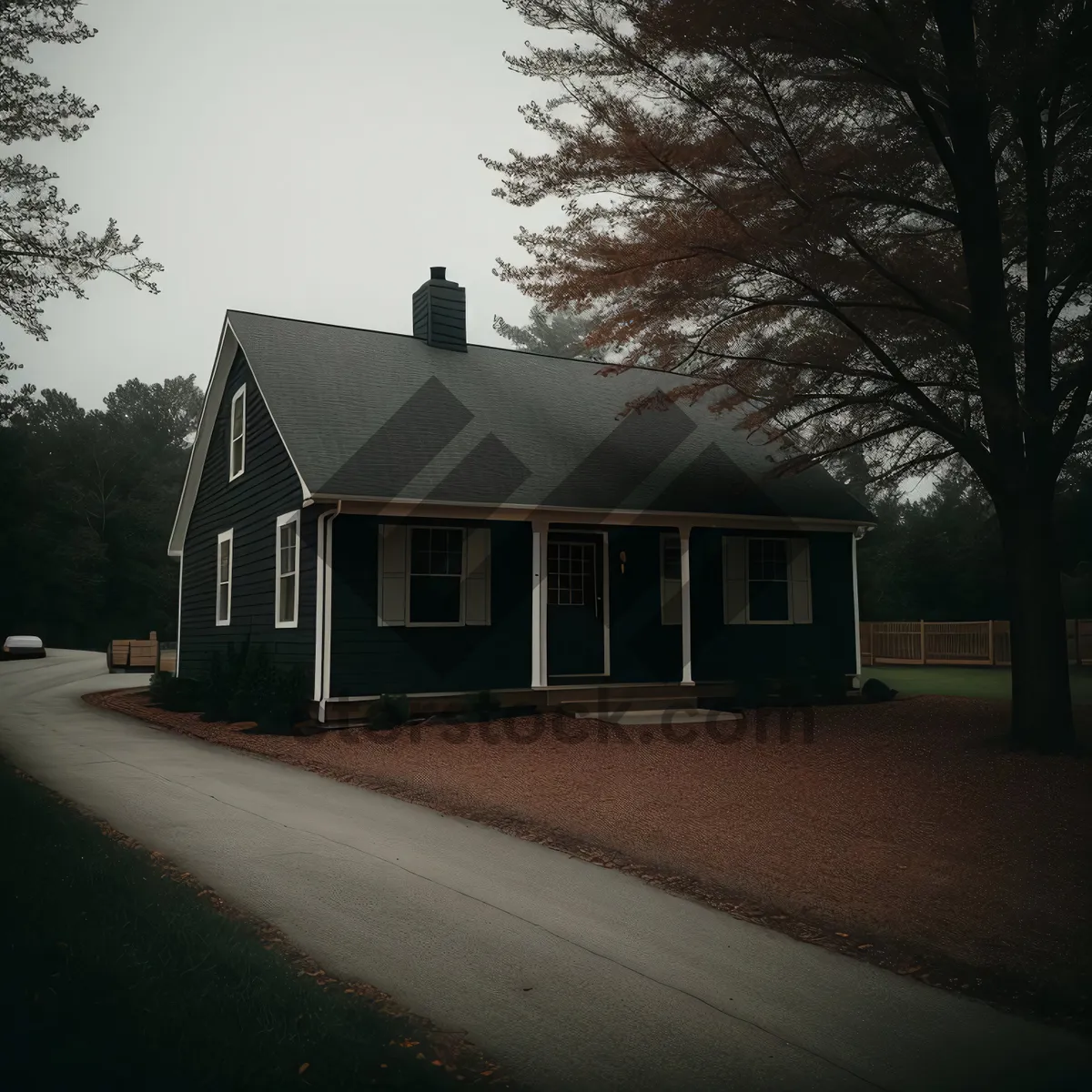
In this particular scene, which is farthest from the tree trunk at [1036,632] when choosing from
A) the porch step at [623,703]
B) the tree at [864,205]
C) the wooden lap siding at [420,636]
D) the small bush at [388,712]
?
the small bush at [388,712]

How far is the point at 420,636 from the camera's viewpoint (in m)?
14.1

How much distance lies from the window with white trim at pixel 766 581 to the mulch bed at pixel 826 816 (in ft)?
10.8

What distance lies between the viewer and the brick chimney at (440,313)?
61.9 feet

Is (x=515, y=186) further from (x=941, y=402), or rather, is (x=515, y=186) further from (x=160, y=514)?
(x=160, y=514)

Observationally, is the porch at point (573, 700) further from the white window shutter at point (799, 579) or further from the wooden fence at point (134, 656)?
the wooden fence at point (134, 656)

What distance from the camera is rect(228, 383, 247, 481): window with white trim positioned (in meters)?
17.4

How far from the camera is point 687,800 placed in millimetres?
8617

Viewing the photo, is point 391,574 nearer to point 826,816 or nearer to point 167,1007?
point 826,816

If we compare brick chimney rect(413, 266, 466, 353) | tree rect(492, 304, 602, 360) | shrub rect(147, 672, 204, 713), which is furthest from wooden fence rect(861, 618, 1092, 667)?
tree rect(492, 304, 602, 360)

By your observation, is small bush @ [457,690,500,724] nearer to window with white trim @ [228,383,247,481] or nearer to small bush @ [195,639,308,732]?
small bush @ [195,639,308,732]

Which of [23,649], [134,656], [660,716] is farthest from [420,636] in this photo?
[23,649]

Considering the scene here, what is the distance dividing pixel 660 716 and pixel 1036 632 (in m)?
5.08

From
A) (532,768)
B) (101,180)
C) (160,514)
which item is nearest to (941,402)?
(532,768)

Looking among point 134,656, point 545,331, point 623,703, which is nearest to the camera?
point 623,703
